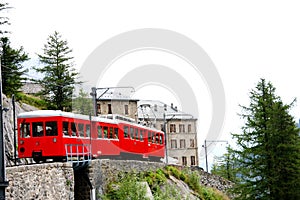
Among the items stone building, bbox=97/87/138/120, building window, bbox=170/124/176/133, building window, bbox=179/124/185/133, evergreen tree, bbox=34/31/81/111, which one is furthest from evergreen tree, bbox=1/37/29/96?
building window, bbox=179/124/185/133

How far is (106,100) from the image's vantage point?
72.8 metres

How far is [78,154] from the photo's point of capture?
2659cm

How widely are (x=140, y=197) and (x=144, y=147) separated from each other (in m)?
12.7

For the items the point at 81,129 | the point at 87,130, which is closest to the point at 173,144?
the point at 87,130

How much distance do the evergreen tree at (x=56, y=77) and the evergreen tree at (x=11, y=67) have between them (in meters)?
5.18

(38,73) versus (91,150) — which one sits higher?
(38,73)

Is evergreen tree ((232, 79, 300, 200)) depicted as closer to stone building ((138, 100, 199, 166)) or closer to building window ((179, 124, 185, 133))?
stone building ((138, 100, 199, 166))

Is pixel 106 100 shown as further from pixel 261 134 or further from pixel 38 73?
pixel 261 134

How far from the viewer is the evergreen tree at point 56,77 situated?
172 ft

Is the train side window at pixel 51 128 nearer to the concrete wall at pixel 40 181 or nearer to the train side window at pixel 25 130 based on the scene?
the train side window at pixel 25 130

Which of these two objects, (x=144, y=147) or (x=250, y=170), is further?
(x=144, y=147)

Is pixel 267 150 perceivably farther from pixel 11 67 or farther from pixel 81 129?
pixel 11 67

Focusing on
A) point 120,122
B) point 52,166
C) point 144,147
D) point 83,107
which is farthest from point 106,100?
point 52,166

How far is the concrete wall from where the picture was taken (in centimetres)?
1703
